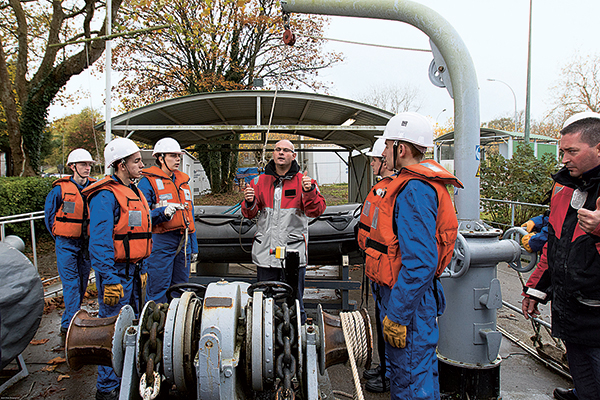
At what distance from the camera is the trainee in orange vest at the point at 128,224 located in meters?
2.89

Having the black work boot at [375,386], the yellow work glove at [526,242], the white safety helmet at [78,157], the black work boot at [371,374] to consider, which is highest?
the white safety helmet at [78,157]

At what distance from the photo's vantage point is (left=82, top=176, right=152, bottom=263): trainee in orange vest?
289 centimetres

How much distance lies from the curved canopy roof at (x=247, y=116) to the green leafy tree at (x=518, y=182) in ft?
11.6

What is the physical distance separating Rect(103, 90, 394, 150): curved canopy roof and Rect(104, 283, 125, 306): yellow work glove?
13.9 feet

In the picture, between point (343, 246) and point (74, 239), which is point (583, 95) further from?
point (74, 239)

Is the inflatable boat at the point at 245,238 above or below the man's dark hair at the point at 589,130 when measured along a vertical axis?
below

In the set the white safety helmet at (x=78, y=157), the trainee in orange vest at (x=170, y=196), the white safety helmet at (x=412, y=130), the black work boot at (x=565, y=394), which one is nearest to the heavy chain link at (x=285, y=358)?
the white safety helmet at (x=412, y=130)

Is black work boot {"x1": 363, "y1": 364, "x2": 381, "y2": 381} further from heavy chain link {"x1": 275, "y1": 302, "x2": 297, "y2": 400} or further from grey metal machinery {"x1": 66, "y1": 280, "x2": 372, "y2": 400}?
heavy chain link {"x1": 275, "y1": 302, "x2": 297, "y2": 400}

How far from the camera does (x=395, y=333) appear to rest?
1999 mm

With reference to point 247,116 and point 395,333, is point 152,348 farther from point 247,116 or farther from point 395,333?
point 247,116

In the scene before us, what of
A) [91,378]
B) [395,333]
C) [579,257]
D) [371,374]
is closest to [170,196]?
[91,378]

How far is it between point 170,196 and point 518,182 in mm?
8380

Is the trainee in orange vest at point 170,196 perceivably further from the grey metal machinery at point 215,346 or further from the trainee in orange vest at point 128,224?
the grey metal machinery at point 215,346

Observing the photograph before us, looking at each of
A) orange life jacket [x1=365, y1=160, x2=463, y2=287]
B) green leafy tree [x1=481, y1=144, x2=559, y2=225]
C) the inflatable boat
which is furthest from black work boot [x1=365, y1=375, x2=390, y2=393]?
green leafy tree [x1=481, y1=144, x2=559, y2=225]
